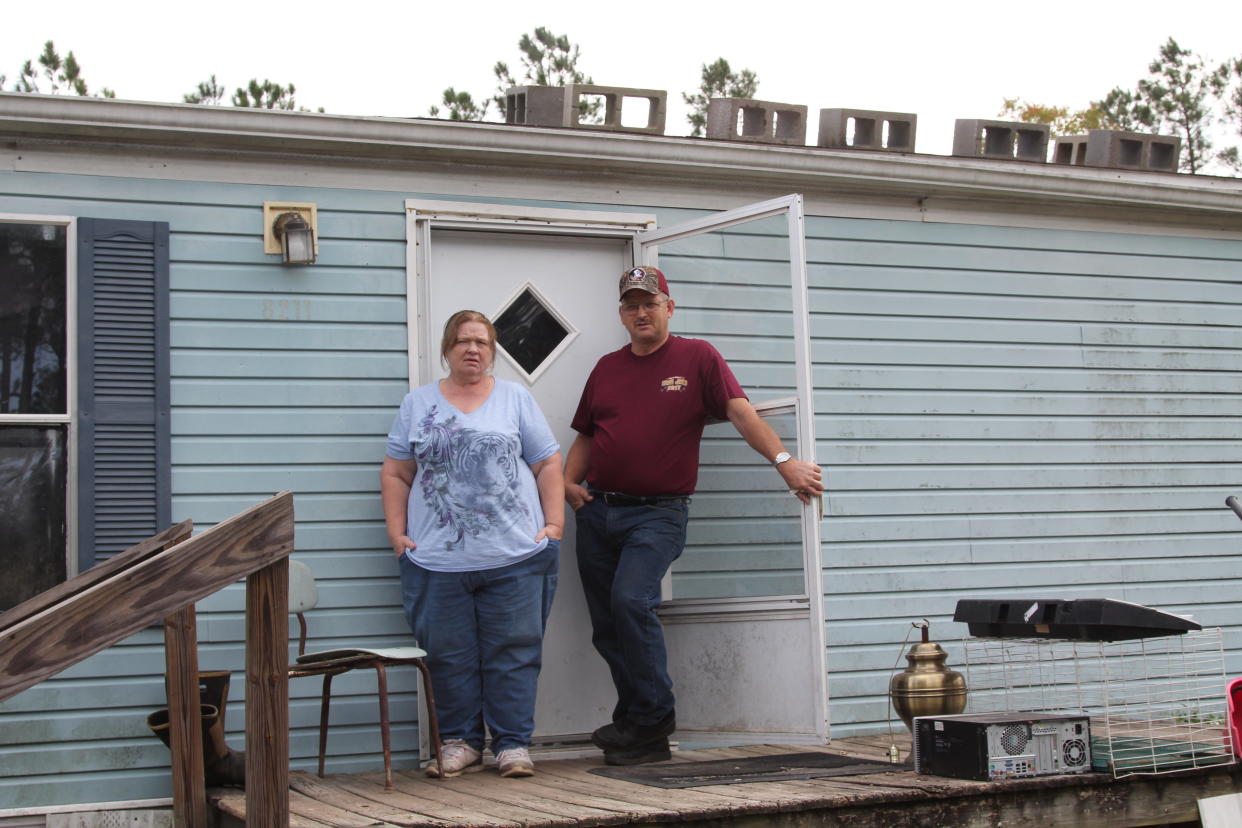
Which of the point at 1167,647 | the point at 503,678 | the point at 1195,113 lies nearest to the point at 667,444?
the point at 503,678

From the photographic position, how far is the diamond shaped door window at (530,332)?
17.7 feet

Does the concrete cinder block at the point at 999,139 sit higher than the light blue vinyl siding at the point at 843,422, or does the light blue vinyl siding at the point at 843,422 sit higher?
the concrete cinder block at the point at 999,139

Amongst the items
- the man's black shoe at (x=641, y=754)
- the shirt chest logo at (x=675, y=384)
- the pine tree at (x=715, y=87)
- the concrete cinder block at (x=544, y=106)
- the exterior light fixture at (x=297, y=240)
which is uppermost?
the pine tree at (x=715, y=87)

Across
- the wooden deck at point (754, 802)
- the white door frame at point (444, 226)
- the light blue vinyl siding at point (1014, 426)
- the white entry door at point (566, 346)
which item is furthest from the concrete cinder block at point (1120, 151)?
the wooden deck at point (754, 802)

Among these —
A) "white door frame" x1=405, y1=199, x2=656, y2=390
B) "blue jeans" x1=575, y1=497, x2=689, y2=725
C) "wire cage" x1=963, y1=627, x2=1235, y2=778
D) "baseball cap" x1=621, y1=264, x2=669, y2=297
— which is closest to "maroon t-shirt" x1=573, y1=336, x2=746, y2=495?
"blue jeans" x1=575, y1=497, x2=689, y2=725

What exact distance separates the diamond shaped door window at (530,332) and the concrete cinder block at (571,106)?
2.23 ft

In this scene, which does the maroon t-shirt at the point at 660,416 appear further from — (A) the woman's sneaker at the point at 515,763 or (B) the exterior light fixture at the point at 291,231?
(B) the exterior light fixture at the point at 291,231

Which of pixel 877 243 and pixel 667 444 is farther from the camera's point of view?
pixel 877 243

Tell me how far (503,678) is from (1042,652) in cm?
246

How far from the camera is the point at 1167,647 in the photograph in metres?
6.21

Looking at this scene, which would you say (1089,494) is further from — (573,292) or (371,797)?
(371,797)

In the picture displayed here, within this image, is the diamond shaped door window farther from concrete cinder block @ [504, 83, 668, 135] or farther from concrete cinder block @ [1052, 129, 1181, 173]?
concrete cinder block @ [1052, 129, 1181, 173]

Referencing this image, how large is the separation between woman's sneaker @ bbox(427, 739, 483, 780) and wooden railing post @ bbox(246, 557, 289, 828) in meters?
1.23

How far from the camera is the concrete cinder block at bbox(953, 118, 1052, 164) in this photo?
633 cm
